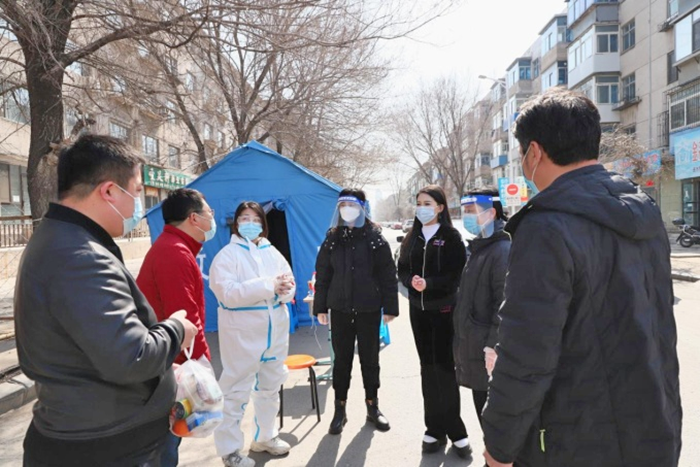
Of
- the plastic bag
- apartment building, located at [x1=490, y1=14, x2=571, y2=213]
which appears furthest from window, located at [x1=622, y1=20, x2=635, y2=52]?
the plastic bag

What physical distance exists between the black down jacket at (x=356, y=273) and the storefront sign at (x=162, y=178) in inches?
875

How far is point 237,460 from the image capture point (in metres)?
3.37

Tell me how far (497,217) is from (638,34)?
28514 millimetres

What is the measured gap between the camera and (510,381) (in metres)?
1.49

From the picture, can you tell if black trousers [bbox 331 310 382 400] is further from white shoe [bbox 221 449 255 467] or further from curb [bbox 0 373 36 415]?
curb [bbox 0 373 36 415]

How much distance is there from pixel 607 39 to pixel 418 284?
3021 centimetres

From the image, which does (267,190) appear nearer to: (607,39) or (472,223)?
(472,223)

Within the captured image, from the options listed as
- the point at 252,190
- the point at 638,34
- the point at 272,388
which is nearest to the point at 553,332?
the point at 272,388

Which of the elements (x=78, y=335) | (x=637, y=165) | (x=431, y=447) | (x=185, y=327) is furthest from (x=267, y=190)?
(x=637, y=165)

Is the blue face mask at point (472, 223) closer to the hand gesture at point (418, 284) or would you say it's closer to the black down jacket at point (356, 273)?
the hand gesture at point (418, 284)

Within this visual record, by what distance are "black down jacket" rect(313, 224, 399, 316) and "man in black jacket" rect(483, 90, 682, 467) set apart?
253cm

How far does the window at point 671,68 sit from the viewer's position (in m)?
22.4

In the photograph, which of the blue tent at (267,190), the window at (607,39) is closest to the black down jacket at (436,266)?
the blue tent at (267,190)

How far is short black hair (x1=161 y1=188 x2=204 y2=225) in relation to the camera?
10.1 ft
